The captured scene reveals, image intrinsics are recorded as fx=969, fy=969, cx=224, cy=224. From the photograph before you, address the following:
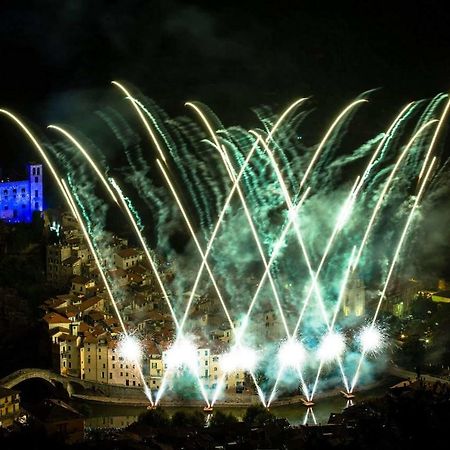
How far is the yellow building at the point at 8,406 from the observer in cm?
1095

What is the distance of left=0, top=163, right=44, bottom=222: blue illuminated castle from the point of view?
15.8 m

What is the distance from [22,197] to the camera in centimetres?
1596

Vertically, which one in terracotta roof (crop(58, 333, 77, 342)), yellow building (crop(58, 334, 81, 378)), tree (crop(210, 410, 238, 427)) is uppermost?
terracotta roof (crop(58, 333, 77, 342))

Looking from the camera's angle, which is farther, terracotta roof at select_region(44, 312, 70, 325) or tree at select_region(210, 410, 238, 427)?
terracotta roof at select_region(44, 312, 70, 325)

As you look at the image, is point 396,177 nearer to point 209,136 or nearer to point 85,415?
point 209,136

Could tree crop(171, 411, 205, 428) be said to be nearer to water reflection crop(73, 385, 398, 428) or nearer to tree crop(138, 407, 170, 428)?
tree crop(138, 407, 170, 428)

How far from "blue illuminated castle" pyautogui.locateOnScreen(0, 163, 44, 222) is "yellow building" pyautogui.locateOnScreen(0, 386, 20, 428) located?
5.06 metres

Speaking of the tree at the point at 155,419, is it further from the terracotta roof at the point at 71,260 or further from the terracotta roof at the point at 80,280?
the terracotta roof at the point at 71,260

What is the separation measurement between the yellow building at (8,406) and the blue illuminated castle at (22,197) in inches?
199

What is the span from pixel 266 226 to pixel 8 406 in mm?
4779

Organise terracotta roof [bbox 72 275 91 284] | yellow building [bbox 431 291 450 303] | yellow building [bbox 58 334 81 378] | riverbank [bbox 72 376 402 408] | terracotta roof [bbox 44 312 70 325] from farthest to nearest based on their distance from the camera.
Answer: yellow building [bbox 431 291 450 303] → terracotta roof [bbox 72 275 91 284] → terracotta roof [bbox 44 312 70 325] → yellow building [bbox 58 334 81 378] → riverbank [bbox 72 376 402 408]


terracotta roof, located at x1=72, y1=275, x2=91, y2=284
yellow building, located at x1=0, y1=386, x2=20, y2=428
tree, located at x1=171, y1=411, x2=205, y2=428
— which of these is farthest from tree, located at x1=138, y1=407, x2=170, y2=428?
terracotta roof, located at x1=72, y1=275, x2=91, y2=284

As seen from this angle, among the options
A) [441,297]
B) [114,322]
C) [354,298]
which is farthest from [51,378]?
[441,297]

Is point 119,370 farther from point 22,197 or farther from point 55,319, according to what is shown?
point 22,197
